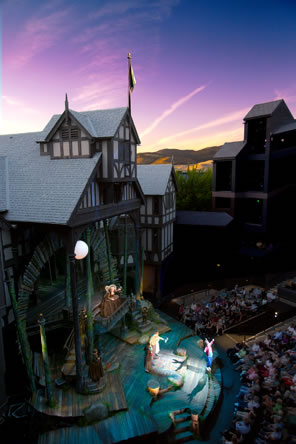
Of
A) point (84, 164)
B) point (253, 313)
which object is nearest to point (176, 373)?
point (253, 313)

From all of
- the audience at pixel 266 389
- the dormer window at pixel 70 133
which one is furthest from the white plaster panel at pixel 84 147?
the audience at pixel 266 389

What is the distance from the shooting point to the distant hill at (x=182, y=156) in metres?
48.8

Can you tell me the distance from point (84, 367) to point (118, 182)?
329 inches

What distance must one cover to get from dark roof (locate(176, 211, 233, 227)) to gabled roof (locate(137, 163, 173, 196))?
4690 millimetres

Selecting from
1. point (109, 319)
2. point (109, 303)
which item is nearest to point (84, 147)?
point (109, 303)

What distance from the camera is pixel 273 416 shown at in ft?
34.0

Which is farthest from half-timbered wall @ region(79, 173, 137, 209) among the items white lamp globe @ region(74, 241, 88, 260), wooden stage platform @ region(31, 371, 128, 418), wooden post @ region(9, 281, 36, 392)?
wooden stage platform @ region(31, 371, 128, 418)

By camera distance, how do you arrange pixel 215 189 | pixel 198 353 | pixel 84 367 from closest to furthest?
pixel 84 367 < pixel 198 353 < pixel 215 189

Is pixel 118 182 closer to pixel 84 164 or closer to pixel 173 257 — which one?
pixel 84 164

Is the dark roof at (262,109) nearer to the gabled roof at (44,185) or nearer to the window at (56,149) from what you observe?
the gabled roof at (44,185)

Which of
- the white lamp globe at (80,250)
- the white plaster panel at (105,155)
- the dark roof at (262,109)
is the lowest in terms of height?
the white lamp globe at (80,250)

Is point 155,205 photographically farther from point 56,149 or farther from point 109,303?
point 56,149

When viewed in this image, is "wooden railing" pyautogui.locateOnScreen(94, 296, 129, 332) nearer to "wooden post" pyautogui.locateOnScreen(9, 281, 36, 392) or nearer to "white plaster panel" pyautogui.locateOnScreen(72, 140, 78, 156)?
"wooden post" pyautogui.locateOnScreen(9, 281, 36, 392)

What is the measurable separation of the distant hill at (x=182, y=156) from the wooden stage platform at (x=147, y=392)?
36.3m
